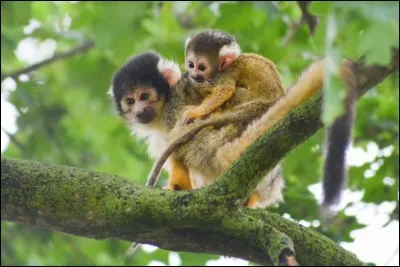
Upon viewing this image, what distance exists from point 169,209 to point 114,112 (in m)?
5.60

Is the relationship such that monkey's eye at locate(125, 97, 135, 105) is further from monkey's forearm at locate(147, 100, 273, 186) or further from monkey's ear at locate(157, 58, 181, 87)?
monkey's forearm at locate(147, 100, 273, 186)

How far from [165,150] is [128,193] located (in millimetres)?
1426

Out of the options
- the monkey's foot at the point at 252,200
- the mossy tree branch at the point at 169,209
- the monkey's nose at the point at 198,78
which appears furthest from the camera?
the monkey's nose at the point at 198,78

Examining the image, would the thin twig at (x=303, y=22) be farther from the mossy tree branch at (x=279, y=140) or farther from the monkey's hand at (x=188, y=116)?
the mossy tree branch at (x=279, y=140)

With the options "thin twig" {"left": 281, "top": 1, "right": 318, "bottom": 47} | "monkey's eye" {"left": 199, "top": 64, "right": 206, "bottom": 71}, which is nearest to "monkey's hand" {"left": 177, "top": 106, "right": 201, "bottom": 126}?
"monkey's eye" {"left": 199, "top": 64, "right": 206, "bottom": 71}

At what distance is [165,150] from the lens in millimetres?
5707

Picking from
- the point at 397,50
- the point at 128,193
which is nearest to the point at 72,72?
the point at 128,193

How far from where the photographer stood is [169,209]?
4137mm

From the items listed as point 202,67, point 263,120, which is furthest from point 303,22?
point 263,120

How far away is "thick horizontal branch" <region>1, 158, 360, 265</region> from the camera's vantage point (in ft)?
13.5

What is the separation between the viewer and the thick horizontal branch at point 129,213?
411cm

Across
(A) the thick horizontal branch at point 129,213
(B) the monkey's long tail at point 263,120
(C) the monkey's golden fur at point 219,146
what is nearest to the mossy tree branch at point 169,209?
(A) the thick horizontal branch at point 129,213

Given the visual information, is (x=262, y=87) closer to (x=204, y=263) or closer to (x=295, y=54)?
(x=204, y=263)

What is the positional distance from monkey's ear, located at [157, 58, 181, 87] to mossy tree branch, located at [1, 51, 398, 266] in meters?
2.14
